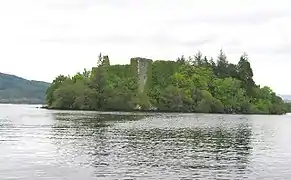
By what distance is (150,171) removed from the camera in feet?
115

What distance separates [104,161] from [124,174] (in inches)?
252

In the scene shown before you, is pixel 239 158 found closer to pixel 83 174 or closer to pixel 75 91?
pixel 83 174

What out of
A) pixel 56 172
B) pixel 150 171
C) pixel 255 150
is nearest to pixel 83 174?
pixel 56 172

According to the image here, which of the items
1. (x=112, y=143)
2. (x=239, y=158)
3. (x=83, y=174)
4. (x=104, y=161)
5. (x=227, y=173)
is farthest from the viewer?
(x=112, y=143)

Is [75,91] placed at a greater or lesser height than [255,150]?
greater

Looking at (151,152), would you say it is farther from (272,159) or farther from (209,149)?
(272,159)

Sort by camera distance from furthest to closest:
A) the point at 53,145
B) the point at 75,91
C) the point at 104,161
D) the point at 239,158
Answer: the point at 75,91, the point at 53,145, the point at 239,158, the point at 104,161

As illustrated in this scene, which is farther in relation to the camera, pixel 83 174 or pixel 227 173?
pixel 227 173

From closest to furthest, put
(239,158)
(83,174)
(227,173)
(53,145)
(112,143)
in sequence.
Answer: (83,174)
(227,173)
(239,158)
(53,145)
(112,143)

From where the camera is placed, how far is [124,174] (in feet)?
110

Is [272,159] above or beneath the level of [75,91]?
beneath

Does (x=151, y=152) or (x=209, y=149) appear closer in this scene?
(x=151, y=152)

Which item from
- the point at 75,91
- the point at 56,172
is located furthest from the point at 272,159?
the point at 75,91

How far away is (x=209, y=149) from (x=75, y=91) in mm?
151385
